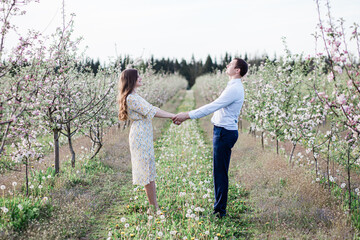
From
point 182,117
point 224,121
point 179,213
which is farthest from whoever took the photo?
point 182,117

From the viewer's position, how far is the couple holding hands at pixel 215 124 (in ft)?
15.0

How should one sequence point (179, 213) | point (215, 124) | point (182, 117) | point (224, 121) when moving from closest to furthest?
point (224, 121) → point (215, 124) → point (179, 213) → point (182, 117)

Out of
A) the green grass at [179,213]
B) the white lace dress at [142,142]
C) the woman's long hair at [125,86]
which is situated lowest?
the green grass at [179,213]

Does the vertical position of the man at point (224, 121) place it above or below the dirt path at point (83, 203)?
above

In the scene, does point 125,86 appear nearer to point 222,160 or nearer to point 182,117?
point 182,117

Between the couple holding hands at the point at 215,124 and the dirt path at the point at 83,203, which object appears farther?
the couple holding hands at the point at 215,124

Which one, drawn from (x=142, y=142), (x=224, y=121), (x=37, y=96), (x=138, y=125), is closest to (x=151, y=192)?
(x=142, y=142)

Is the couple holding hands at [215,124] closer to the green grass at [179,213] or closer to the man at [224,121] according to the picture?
the man at [224,121]

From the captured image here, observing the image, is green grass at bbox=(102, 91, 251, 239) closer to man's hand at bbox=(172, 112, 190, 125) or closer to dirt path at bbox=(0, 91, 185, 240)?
dirt path at bbox=(0, 91, 185, 240)

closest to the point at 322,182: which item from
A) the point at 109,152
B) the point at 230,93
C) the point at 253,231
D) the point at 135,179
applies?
the point at 253,231

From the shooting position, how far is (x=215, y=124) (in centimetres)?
469

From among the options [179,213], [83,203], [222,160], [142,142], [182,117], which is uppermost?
[182,117]

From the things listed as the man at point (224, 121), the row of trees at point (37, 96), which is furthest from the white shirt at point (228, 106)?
the row of trees at point (37, 96)

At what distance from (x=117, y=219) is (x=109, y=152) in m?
4.48
